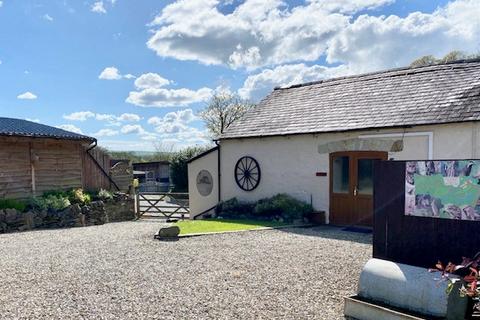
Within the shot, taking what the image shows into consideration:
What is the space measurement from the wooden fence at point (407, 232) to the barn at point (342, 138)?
5259 mm

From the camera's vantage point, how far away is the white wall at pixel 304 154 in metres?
9.43

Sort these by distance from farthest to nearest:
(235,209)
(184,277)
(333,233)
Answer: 1. (235,209)
2. (333,233)
3. (184,277)

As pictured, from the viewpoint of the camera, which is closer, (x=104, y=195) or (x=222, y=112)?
(x=104, y=195)

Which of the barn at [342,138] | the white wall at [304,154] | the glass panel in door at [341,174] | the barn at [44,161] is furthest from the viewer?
the barn at [44,161]

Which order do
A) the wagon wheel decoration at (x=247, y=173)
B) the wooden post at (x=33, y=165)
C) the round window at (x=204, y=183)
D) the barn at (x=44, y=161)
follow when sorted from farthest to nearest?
the round window at (x=204, y=183), the wagon wheel decoration at (x=247, y=173), the wooden post at (x=33, y=165), the barn at (x=44, y=161)

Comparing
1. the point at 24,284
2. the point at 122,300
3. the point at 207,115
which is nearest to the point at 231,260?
the point at 122,300

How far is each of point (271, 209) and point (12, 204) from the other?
8613 millimetres

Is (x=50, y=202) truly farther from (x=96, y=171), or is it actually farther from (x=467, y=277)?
(x=467, y=277)

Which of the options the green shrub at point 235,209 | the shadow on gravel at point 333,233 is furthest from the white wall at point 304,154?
the shadow on gravel at point 333,233

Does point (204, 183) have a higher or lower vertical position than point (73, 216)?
higher

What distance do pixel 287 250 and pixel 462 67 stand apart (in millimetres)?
8393

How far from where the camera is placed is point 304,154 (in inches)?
489

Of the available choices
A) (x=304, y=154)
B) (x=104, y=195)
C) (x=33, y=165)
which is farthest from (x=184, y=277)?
(x=104, y=195)

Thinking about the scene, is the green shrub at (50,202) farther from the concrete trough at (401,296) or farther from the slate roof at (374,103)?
the concrete trough at (401,296)
